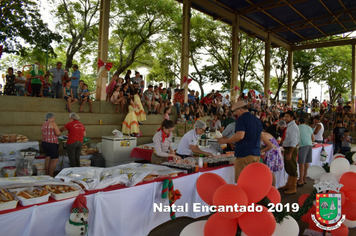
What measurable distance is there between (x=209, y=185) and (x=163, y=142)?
2.32 m

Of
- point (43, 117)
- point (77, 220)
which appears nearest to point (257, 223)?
point (77, 220)

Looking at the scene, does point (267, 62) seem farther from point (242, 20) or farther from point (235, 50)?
point (235, 50)

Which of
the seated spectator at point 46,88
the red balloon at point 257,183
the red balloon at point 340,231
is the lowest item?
the red balloon at point 340,231

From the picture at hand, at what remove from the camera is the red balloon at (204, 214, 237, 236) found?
2.21m

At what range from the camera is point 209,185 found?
8.21 feet

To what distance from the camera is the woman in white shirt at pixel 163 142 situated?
4.61 metres

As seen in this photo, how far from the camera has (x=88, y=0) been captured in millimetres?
16219

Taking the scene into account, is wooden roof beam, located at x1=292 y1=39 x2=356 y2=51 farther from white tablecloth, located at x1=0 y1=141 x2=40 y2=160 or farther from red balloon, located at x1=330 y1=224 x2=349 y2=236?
white tablecloth, located at x1=0 y1=141 x2=40 y2=160

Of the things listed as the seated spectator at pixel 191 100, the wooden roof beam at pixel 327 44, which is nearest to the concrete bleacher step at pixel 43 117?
the seated spectator at pixel 191 100

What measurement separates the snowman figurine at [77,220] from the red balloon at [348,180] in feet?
9.18

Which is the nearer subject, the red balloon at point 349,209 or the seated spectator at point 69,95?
the red balloon at point 349,209

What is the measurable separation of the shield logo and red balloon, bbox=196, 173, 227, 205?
0.94 meters

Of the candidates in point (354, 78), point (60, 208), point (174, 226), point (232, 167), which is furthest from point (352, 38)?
point (60, 208)

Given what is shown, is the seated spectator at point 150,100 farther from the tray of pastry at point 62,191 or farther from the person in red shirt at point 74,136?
the tray of pastry at point 62,191
